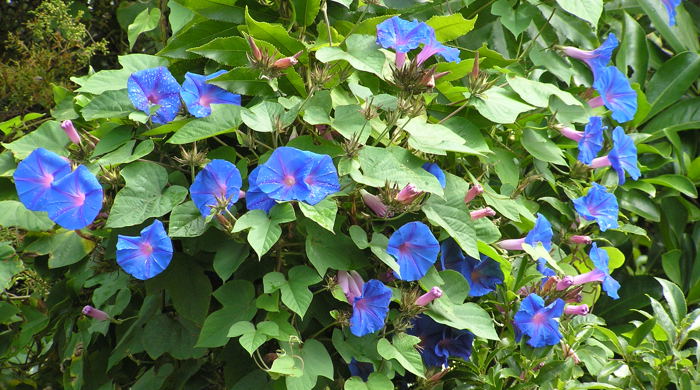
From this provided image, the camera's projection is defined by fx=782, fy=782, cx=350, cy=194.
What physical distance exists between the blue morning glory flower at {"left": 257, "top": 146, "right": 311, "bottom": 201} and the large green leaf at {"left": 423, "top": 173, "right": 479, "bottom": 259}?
10.8 inches

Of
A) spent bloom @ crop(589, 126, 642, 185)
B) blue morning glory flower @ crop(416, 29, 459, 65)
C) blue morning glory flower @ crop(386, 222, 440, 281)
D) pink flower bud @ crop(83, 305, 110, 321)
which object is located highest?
blue morning glory flower @ crop(416, 29, 459, 65)

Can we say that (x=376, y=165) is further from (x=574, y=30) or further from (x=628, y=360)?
(x=574, y=30)

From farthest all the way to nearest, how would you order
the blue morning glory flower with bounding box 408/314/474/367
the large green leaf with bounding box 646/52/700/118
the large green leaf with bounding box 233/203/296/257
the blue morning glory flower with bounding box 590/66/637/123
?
the large green leaf with bounding box 646/52/700/118 < the blue morning glory flower with bounding box 590/66/637/123 < the blue morning glory flower with bounding box 408/314/474/367 < the large green leaf with bounding box 233/203/296/257

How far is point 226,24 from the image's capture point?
174 centimetres

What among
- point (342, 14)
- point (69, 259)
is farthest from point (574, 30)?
point (69, 259)

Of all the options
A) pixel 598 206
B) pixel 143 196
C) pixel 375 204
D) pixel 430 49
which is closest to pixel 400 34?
pixel 430 49

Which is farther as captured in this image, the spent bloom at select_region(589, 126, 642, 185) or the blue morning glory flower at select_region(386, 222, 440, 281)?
the spent bloom at select_region(589, 126, 642, 185)

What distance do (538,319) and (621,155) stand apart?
1.95ft

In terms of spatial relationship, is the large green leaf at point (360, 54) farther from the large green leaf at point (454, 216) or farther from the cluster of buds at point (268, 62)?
the large green leaf at point (454, 216)

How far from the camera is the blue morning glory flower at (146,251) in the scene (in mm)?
1360

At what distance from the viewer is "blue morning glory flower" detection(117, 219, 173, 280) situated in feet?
4.46

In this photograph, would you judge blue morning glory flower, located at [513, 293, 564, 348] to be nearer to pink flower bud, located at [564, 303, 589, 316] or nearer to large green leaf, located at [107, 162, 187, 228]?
pink flower bud, located at [564, 303, 589, 316]

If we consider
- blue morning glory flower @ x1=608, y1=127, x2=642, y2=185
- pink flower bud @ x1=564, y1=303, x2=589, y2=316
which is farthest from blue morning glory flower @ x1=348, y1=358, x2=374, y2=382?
blue morning glory flower @ x1=608, y1=127, x2=642, y2=185

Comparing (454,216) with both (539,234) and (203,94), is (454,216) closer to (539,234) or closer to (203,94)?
(539,234)
